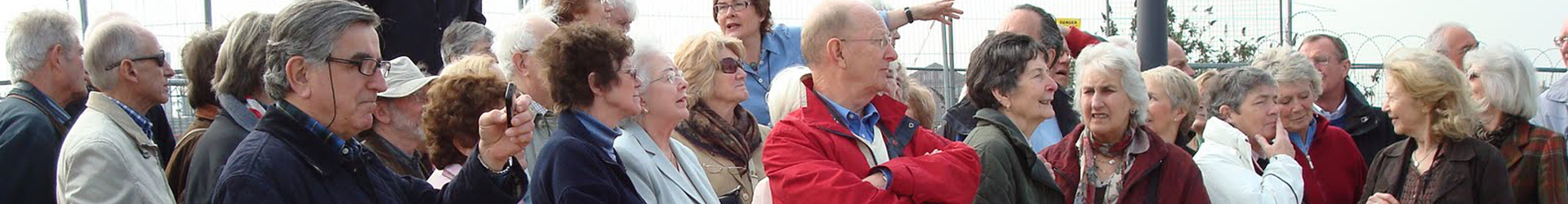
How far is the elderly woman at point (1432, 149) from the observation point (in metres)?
6.05

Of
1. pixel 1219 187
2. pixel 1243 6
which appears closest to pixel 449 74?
pixel 1219 187

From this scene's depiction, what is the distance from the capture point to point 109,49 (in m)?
4.43

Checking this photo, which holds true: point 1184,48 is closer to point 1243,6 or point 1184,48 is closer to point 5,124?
point 1243,6

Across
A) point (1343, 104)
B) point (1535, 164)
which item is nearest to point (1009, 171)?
point (1535, 164)

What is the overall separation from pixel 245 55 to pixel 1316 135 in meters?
4.58

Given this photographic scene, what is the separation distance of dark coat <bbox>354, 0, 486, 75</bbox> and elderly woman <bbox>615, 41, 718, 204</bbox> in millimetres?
1946

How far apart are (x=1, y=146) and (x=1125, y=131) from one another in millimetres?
3258

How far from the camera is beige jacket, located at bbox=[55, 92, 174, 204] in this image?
3701 millimetres

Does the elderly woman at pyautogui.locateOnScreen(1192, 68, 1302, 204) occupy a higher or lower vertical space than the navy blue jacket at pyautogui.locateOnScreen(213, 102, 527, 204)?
lower

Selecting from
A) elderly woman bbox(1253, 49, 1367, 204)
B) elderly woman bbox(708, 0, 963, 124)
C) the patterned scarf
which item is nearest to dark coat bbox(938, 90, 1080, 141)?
elderly woman bbox(708, 0, 963, 124)

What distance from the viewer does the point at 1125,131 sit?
5250 millimetres

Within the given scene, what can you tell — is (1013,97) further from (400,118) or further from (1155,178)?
(400,118)

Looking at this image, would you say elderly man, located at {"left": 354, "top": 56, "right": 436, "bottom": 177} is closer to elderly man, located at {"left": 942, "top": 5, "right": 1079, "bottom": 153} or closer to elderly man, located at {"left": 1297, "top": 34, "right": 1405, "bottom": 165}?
elderly man, located at {"left": 942, "top": 5, "right": 1079, "bottom": 153}

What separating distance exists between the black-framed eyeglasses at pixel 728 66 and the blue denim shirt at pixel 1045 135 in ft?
3.94
